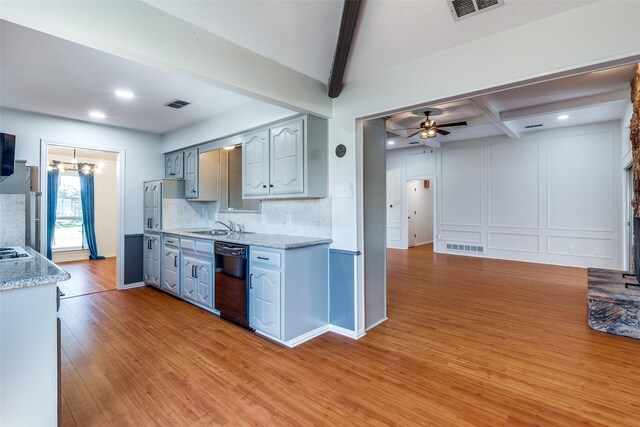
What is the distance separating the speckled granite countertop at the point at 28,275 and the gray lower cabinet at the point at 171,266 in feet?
7.76

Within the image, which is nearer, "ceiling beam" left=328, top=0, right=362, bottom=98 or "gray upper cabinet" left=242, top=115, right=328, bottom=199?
"ceiling beam" left=328, top=0, right=362, bottom=98

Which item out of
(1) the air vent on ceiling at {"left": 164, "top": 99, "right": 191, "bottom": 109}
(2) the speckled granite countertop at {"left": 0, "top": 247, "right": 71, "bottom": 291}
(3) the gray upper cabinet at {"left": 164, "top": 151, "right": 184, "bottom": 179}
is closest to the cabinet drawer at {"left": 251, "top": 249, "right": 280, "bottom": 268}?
(2) the speckled granite countertop at {"left": 0, "top": 247, "right": 71, "bottom": 291}

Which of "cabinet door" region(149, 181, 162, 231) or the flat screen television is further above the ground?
the flat screen television

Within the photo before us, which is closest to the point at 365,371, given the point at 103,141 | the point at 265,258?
the point at 265,258

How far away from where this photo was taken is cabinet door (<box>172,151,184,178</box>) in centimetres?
504

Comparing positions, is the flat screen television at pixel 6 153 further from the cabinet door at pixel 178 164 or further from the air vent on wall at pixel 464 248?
the air vent on wall at pixel 464 248

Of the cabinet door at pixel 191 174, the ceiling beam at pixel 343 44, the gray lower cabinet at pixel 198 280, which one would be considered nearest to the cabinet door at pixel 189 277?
the gray lower cabinet at pixel 198 280

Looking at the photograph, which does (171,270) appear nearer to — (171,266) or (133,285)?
(171,266)

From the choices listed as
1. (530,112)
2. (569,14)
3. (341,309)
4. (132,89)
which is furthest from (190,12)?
(530,112)

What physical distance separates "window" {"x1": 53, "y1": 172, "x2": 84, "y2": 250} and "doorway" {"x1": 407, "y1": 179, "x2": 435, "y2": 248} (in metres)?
8.64

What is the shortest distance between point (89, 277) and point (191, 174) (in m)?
3.04

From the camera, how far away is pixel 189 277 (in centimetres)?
401

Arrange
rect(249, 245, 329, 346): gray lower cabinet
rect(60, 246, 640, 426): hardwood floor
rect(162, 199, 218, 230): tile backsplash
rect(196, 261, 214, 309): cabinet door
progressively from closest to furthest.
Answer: rect(60, 246, 640, 426): hardwood floor, rect(249, 245, 329, 346): gray lower cabinet, rect(196, 261, 214, 309): cabinet door, rect(162, 199, 218, 230): tile backsplash

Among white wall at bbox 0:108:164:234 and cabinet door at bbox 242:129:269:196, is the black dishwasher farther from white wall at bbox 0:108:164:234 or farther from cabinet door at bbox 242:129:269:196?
white wall at bbox 0:108:164:234
